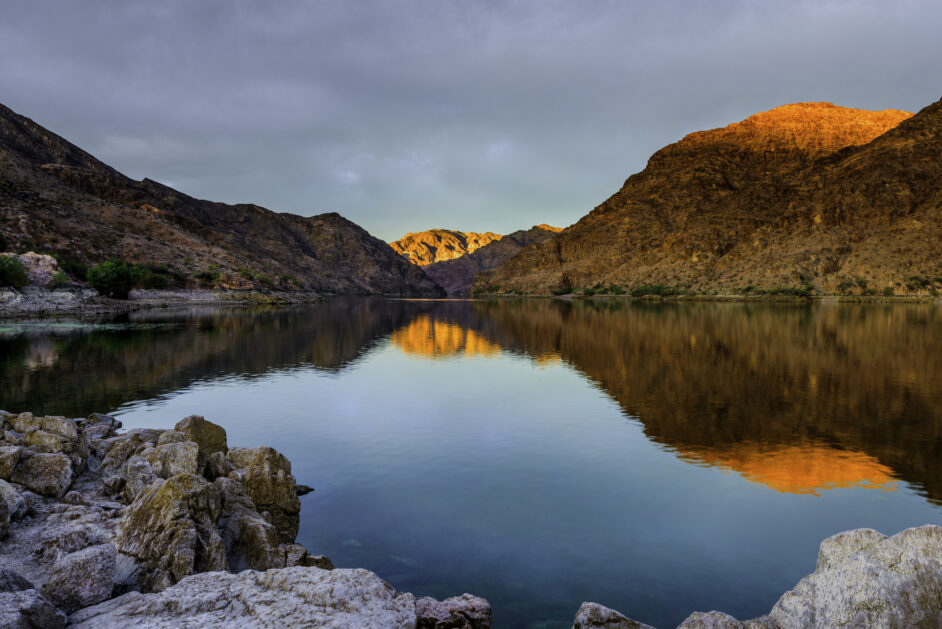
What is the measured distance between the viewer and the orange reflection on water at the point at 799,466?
1306 cm

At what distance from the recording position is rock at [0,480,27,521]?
24.4 ft

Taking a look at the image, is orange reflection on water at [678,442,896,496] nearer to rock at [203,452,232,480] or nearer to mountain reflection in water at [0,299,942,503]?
mountain reflection in water at [0,299,942,503]

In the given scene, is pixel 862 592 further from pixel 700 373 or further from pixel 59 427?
pixel 700 373

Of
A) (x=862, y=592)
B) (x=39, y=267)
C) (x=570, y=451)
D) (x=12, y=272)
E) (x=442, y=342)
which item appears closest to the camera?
(x=862, y=592)


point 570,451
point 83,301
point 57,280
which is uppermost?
point 57,280

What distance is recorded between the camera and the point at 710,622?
5.70 meters

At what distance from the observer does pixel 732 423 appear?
61.2 feet

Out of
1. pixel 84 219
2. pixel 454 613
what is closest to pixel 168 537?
pixel 454 613

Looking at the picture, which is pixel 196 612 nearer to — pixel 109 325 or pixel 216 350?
Answer: pixel 216 350

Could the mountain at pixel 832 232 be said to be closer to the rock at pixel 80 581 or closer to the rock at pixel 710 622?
the rock at pixel 710 622

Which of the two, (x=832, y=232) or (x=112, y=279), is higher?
(x=832, y=232)

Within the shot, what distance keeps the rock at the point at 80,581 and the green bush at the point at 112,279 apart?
95.9 meters

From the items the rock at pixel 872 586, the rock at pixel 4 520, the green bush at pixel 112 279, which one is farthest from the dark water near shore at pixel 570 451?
the green bush at pixel 112 279

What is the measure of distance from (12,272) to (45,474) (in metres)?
77.8
